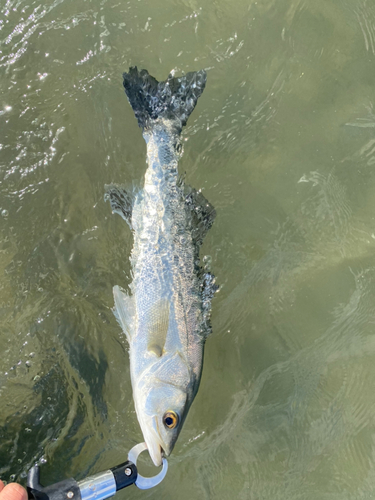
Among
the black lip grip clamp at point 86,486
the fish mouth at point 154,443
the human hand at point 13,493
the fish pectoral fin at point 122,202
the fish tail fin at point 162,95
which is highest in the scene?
the fish tail fin at point 162,95

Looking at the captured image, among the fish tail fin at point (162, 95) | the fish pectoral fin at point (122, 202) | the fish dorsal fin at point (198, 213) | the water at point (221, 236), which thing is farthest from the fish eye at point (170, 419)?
the fish tail fin at point (162, 95)

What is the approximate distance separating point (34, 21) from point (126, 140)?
1338 millimetres

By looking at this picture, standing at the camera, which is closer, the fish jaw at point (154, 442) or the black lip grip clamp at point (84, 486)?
the black lip grip clamp at point (84, 486)

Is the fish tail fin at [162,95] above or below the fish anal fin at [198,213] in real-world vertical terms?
above

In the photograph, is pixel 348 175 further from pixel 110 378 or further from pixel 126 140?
pixel 110 378

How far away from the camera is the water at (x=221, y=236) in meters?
3.42

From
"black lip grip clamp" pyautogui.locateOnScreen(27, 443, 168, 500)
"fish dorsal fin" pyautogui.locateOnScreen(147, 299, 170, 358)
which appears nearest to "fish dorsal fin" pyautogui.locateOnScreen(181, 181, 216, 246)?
"fish dorsal fin" pyautogui.locateOnScreen(147, 299, 170, 358)

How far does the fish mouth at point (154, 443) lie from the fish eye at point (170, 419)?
0.07 m

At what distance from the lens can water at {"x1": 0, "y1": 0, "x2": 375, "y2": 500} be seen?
3.42 meters

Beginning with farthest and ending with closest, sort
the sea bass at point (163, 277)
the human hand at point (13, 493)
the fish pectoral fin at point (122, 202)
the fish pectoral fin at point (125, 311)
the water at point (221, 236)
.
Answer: the water at point (221, 236)
the fish pectoral fin at point (122, 202)
the fish pectoral fin at point (125, 311)
the sea bass at point (163, 277)
the human hand at point (13, 493)

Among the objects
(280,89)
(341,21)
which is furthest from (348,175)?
(341,21)

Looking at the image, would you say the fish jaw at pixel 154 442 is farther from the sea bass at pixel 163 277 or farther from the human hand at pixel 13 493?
the human hand at pixel 13 493

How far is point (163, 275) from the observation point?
113 inches

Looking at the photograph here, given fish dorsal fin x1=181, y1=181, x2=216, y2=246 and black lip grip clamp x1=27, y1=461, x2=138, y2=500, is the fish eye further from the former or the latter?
fish dorsal fin x1=181, y1=181, x2=216, y2=246
